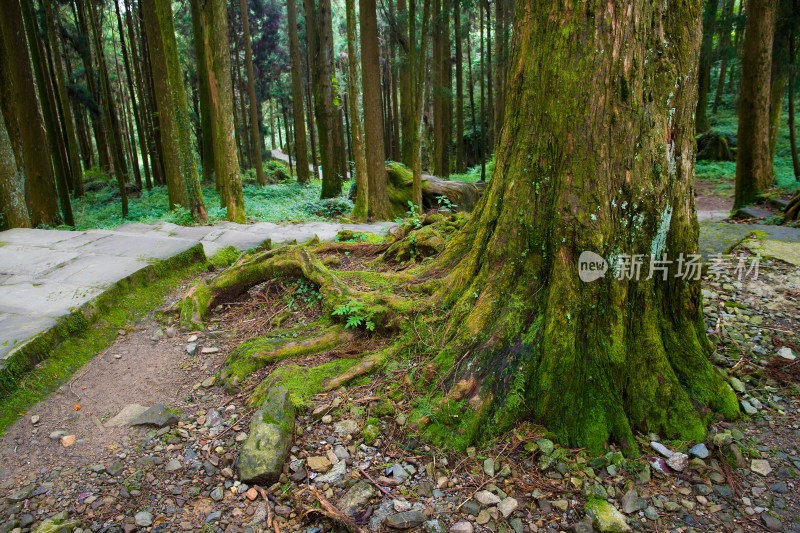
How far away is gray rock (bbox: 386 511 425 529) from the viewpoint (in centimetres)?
231

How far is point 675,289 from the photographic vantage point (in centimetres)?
307

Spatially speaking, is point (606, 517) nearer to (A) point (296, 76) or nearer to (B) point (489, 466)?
(B) point (489, 466)

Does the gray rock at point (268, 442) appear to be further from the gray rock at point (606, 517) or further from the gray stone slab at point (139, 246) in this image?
the gray stone slab at point (139, 246)

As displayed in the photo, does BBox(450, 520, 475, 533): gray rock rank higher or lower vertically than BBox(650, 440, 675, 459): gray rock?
lower

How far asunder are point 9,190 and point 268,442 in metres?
8.50

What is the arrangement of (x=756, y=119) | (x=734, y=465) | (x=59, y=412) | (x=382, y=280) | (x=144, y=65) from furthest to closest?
(x=144, y=65), (x=756, y=119), (x=382, y=280), (x=59, y=412), (x=734, y=465)

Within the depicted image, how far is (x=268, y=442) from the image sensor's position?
9.03 ft

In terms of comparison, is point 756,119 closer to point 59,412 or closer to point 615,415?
point 615,415

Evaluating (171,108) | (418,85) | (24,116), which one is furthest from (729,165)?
(24,116)

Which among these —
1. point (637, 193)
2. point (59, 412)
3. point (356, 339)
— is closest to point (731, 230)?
point (637, 193)

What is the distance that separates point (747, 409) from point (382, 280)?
2.89 metres

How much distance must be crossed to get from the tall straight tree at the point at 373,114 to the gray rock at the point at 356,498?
356 inches

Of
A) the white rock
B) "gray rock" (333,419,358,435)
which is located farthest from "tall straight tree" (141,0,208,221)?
the white rock

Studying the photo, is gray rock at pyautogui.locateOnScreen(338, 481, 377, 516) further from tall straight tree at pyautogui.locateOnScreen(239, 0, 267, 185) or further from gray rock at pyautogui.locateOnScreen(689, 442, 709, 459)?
tall straight tree at pyautogui.locateOnScreen(239, 0, 267, 185)
